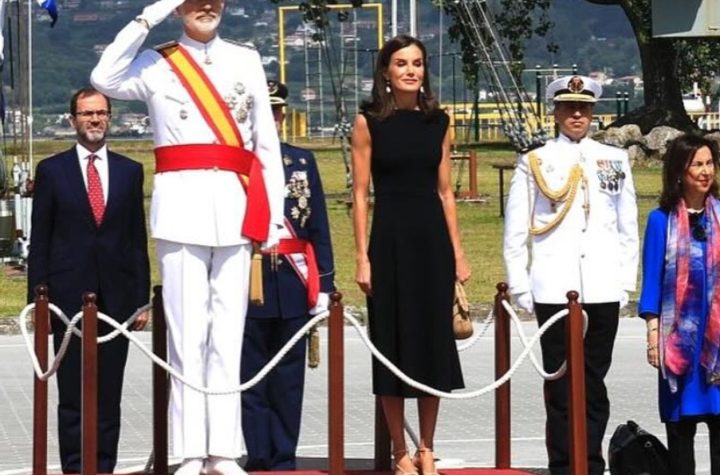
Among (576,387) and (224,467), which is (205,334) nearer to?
(224,467)

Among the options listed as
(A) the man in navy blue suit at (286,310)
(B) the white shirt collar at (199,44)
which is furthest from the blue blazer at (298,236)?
(B) the white shirt collar at (199,44)

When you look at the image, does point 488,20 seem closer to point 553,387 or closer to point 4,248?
point 4,248

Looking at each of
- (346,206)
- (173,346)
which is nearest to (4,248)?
(346,206)

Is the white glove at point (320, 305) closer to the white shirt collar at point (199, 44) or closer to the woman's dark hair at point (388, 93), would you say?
the woman's dark hair at point (388, 93)

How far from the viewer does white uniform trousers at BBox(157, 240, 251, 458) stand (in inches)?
430

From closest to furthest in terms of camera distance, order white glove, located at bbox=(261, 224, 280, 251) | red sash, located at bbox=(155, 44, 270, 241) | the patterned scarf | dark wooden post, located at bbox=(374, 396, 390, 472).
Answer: red sash, located at bbox=(155, 44, 270, 241)
white glove, located at bbox=(261, 224, 280, 251)
the patterned scarf
dark wooden post, located at bbox=(374, 396, 390, 472)

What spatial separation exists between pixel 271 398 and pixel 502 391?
124 centimetres

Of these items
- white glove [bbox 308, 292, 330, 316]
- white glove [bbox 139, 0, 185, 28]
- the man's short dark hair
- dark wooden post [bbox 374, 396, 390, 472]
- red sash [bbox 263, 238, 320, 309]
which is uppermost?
Answer: white glove [bbox 139, 0, 185, 28]

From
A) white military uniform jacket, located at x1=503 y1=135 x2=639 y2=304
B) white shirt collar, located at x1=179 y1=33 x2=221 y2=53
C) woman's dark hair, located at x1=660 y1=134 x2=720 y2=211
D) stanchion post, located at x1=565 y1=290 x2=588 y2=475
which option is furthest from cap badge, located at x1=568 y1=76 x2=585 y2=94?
white shirt collar, located at x1=179 y1=33 x2=221 y2=53

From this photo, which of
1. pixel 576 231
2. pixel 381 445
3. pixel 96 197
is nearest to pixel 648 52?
pixel 576 231

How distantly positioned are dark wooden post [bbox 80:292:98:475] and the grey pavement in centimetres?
175

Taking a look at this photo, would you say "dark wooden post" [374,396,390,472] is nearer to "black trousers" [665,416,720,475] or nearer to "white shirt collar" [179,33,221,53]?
"black trousers" [665,416,720,475]

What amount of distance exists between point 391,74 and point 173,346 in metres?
1.60

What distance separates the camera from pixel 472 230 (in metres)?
33.2
